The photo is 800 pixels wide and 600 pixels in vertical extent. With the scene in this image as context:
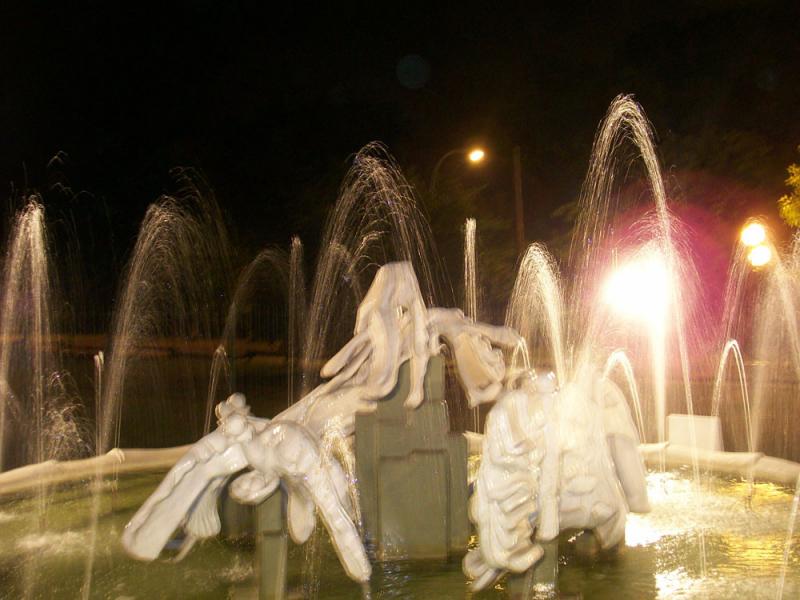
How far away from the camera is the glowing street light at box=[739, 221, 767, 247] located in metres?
10.7

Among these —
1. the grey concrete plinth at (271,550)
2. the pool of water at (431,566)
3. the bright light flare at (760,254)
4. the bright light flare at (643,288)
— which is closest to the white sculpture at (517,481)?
the pool of water at (431,566)

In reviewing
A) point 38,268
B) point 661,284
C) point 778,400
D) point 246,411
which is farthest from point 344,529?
point 778,400

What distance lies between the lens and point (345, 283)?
25.0m

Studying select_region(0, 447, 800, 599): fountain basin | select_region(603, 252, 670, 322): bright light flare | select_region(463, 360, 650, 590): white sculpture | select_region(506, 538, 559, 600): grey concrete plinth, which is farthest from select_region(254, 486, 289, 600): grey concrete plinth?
select_region(603, 252, 670, 322): bright light flare

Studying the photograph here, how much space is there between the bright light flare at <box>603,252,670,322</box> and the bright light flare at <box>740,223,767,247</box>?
5707 millimetres

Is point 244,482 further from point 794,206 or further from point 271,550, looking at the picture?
point 794,206

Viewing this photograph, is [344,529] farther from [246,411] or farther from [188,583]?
[188,583]

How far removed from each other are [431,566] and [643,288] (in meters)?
11.1

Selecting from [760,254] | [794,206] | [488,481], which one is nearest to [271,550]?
[488,481]

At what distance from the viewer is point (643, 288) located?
1694 cm

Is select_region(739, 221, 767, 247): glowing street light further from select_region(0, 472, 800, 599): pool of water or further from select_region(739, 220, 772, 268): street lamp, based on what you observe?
select_region(0, 472, 800, 599): pool of water

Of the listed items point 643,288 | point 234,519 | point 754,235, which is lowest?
point 234,519

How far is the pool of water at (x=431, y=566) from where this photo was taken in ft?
20.7

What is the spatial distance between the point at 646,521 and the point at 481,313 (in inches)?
680
